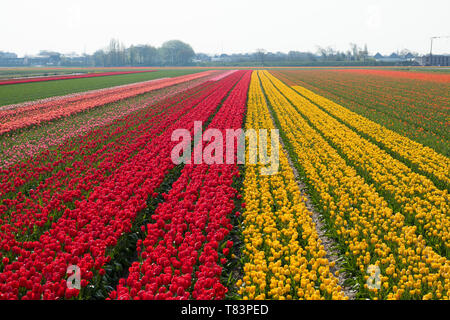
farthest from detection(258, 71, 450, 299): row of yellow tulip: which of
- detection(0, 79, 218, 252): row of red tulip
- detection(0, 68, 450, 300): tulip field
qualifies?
detection(0, 79, 218, 252): row of red tulip

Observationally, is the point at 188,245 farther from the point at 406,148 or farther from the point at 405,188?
the point at 406,148

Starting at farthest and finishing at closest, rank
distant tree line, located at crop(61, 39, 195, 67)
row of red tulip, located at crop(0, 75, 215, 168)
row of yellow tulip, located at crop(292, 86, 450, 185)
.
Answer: distant tree line, located at crop(61, 39, 195, 67)
row of red tulip, located at crop(0, 75, 215, 168)
row of yellow tulip, located at crop(292, 86, 450, 185)

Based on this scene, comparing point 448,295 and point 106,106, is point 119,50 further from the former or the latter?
point 448,295

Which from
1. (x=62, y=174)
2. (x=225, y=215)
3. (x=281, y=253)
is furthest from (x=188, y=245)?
(x=62, y=174)

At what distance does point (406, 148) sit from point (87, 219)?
1072 cm

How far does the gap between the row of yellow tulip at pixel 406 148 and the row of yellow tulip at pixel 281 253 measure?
4.25m

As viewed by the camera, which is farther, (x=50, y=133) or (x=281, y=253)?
(x=50, y=133)

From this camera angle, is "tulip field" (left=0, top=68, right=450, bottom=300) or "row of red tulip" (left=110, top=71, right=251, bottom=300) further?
"tulip field" (left=0, top=68, right=450, bottom=300)

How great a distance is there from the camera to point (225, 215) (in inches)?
265

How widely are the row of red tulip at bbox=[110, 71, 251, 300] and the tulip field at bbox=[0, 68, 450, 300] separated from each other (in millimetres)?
32

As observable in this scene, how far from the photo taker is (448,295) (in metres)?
4.48

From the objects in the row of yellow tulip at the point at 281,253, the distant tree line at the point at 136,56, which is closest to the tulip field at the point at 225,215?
the row of yellow tulip at the point at 281,253

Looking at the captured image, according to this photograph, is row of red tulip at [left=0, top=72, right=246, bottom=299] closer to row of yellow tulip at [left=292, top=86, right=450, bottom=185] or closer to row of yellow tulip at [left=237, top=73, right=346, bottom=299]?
row of yellow tulip at [left=237, top=73, right=346, bottom=299]

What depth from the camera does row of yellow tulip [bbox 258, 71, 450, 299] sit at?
189 inches
